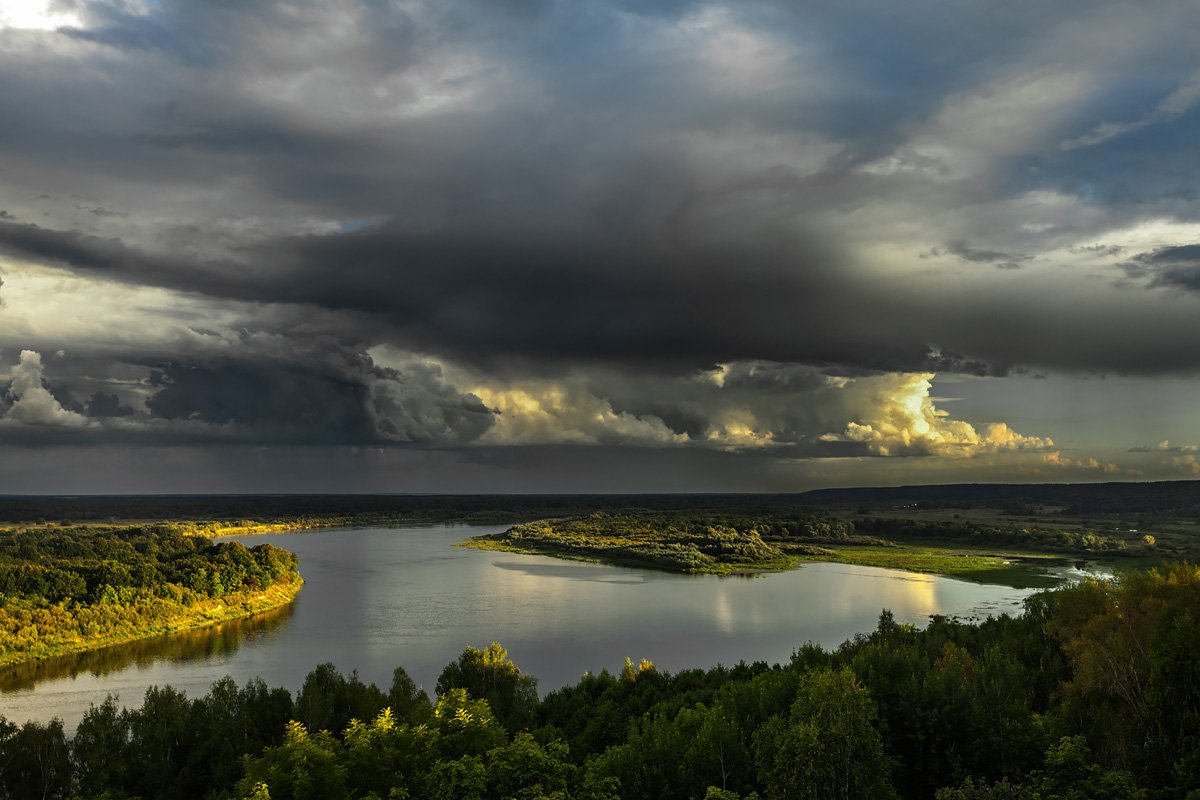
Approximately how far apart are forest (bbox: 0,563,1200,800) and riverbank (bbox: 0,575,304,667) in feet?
84.0

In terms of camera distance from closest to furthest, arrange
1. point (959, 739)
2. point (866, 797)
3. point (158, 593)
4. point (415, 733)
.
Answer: point (866, 797) → point (415, 733) → point (959, 739) → point (158, 593)

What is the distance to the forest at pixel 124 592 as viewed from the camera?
63.6m

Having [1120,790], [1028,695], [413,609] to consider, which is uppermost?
[1120,790]

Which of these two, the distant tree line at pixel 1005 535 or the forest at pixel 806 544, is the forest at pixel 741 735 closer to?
the forest at pixel 806 544

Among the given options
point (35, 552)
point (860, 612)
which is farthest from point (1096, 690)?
point (35, 552)

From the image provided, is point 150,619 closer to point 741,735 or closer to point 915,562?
point 741,735

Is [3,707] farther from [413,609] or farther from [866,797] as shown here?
[866,797]

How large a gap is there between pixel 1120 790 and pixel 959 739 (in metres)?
7.70

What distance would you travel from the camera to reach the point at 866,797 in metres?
20.5

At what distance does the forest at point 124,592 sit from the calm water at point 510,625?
2.91 meters

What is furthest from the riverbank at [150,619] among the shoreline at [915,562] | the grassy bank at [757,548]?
the grassy bank at [757,548]

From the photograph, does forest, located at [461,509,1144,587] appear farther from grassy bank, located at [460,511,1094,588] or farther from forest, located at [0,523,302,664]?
forest, located at [0,523,302,664]

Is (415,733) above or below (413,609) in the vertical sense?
above

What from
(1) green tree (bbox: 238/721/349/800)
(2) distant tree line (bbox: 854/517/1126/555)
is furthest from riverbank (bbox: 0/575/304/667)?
(2) distant tree line (bbox: 854/517/1126/555)
